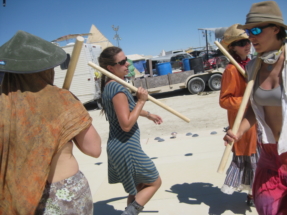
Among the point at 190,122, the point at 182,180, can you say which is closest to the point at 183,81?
the point at 190,122

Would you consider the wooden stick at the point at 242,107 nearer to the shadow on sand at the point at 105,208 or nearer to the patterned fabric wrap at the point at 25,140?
the patterned fabric wrap at the point at 25,140

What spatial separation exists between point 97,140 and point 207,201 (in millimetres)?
1940

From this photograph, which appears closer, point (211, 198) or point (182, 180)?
point (211, 198)

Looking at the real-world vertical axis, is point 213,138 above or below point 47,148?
below

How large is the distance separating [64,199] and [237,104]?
1.69m

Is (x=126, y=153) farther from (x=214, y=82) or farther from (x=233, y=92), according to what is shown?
(x=214, y=82)

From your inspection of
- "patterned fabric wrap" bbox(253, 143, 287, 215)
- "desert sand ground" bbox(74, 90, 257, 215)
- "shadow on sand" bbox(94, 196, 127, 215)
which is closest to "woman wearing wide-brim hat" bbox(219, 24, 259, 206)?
"desert sand ground" bbox(74, 90, 257, 215)

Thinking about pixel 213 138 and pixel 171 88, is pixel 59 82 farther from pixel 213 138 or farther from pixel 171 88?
pixel 213 138

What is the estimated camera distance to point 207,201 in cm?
303

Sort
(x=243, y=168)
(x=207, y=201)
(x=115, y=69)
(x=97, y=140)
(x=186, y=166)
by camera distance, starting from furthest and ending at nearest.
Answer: (x=186, y=166), (x=207, y=201), (x=243, y=168), (x=115, y=69), (x=97, y=140)

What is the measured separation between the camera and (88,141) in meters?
1.54

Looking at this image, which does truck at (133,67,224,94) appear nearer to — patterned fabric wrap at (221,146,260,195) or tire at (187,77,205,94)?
tire at (187,77,205,94)

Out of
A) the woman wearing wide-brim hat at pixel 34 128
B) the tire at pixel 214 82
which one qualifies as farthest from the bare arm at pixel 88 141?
the tire at pixel 214 82

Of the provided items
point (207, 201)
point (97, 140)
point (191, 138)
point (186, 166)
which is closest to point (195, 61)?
point (191, 138)
